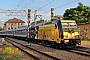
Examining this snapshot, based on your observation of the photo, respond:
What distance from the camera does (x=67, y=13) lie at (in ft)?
249

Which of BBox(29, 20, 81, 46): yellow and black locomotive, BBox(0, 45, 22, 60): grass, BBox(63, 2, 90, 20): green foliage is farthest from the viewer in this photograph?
BBox(63, 2, 90, 20): green foliage

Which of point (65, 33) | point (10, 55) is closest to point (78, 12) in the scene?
point (65, 33)

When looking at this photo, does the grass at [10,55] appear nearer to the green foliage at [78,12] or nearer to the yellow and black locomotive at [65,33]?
the yellow and black locomotive at [65,33]

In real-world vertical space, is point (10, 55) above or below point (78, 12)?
below

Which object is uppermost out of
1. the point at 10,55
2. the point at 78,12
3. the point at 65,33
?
the point at 78,12

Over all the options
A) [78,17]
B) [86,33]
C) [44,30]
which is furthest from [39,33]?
[78,17]

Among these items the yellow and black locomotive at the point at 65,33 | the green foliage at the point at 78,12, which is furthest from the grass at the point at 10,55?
the green foliage at the point at 78,12

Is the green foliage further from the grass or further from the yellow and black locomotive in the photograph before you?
the grass

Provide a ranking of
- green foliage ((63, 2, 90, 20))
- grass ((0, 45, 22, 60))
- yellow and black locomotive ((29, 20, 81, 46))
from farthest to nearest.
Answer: green foliage ((63, 2, 90, 20)) → yellow and black locomotive ((29, 20, 81, 46)) → grass ((0, 45, 22, 60))

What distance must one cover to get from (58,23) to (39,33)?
10.3m

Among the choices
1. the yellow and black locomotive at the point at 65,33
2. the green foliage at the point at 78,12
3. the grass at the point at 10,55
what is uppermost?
the green foliage at the point at 78,12

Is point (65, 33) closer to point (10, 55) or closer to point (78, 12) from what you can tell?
point (10, 55)

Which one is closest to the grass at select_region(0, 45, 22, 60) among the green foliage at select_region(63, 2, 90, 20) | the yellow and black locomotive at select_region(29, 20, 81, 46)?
the yellow and black locomotive at select_region(29, 20, 81, 46)

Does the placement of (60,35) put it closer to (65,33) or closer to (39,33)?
(65,33)
